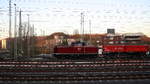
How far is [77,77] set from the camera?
1441 centimetres

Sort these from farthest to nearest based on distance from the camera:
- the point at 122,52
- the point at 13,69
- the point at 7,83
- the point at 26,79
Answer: the point at 122,52, the point at 13,69, the point at 26,79, the point at 7,83

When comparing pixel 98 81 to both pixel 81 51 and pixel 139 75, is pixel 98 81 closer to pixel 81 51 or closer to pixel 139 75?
pixel 139 75

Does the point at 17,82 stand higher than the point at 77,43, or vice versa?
the point at 77,43

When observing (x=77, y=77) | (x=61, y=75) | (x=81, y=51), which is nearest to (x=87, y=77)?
(x=77, y=77)

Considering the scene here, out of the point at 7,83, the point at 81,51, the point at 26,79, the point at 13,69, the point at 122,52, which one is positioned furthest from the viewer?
the point at 122,52

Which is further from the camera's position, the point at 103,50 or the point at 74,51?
the point at 103,50

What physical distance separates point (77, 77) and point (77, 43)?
2059 cm

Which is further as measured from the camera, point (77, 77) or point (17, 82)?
point (77, 77)

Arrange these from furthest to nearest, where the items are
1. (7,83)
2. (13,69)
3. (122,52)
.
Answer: (122,52) → (13,69) → (7,83)

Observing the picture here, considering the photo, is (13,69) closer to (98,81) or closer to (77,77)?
(77,77)

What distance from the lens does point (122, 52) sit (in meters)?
37.1

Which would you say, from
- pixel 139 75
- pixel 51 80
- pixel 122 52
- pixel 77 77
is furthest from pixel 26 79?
pixel 122 52

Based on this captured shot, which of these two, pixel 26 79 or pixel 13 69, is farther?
pixel 13 69

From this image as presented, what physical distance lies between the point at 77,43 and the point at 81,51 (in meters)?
1.73
